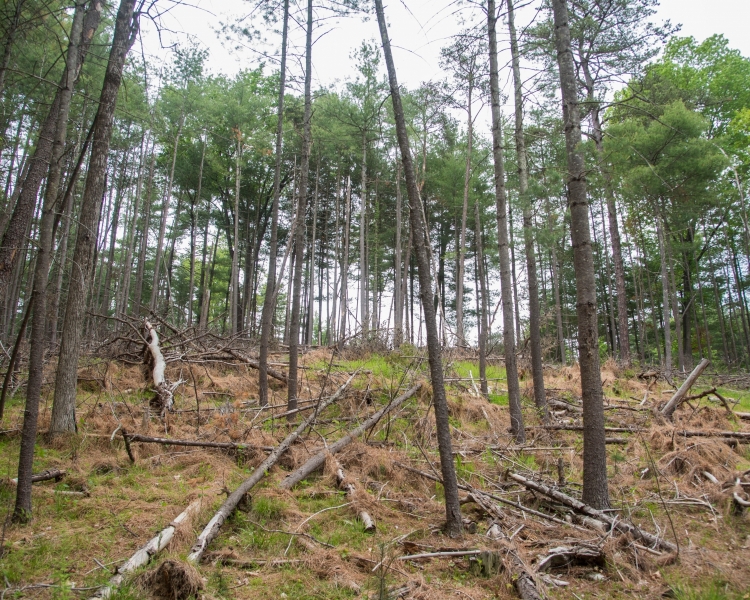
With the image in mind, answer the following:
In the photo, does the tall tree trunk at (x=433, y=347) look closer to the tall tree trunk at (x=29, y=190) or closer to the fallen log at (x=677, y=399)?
the tall tree trunk at (x=29, y=190)

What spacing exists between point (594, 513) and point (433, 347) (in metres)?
2.24

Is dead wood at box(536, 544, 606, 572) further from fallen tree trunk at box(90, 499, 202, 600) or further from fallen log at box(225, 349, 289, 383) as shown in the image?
fallen log at box(225, 349, 289, 383)

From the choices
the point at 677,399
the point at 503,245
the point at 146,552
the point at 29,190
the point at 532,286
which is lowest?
the point at 146,552

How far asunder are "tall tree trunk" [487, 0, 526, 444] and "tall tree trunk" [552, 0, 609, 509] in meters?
2.41

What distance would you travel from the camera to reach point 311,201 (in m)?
25.6

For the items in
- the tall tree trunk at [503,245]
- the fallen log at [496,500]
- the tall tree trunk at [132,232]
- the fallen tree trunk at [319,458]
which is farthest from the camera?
the tall tree trunk at [132,232]

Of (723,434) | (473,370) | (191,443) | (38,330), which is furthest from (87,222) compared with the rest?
(473,370)

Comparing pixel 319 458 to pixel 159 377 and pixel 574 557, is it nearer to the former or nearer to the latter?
pixel 574 557

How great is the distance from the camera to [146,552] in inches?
126

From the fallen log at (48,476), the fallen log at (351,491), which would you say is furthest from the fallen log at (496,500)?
the fallen log at (48,476)

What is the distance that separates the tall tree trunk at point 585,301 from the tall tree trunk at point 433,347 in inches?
59.7

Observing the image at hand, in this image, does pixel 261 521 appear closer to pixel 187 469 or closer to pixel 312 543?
pixel 312 543

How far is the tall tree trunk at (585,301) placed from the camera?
4.42m

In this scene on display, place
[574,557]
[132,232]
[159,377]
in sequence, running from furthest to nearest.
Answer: [132,232] < [159,377] < [574,557]
